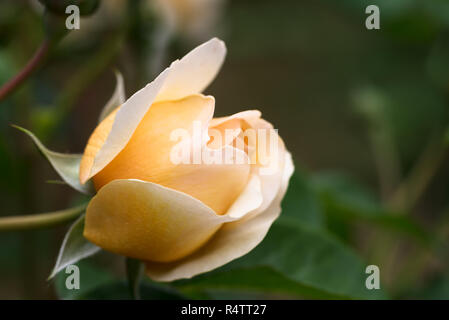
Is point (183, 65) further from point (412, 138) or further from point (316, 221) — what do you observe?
point (412, 138)

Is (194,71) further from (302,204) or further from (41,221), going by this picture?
(302,204)

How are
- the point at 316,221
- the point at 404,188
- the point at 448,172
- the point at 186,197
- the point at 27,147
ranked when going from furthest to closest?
the point at 448,172 → the point at 404,188 → the point at 27,147 → the point at 316,221 → the point at 186,197

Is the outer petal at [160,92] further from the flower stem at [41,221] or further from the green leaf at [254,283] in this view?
the green leaf at [254,283]

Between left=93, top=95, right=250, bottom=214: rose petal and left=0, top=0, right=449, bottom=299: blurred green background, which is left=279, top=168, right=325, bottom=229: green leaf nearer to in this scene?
left=0, top=0, right=449, bottom=299: blurred green background

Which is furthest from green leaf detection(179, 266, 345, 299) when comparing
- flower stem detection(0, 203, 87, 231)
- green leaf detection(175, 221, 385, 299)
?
flower stem detection(0, 203, 87, 231)

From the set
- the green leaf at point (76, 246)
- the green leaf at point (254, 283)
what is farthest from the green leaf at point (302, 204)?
the green leaf at point (76, 246)

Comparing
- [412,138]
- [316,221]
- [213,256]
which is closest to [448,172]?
[412,138]
